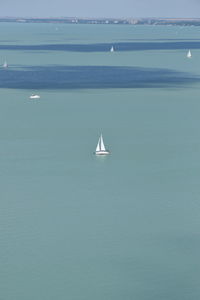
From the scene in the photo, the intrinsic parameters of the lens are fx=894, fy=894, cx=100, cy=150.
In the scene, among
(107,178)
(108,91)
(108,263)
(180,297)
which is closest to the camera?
(180,297)

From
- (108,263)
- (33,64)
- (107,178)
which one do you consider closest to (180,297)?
(108,263)

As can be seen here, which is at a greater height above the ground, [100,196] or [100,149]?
[100,149]

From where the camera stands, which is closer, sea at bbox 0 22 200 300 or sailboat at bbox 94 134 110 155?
sea at bbox 0 22 200 300

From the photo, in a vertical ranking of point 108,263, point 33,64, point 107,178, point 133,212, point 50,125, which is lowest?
point 108,263

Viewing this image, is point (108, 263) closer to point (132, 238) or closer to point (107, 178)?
point (132, 238)

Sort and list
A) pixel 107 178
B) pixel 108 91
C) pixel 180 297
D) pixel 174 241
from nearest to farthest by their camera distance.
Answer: pixel 180 297
pixel 174 241
pixel 107 178
pixel 108 91

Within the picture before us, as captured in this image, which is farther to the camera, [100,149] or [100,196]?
[100,149]

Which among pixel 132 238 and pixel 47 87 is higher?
pixel 47 87

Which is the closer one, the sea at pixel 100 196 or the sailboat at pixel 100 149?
the sea at pixel 100 196
